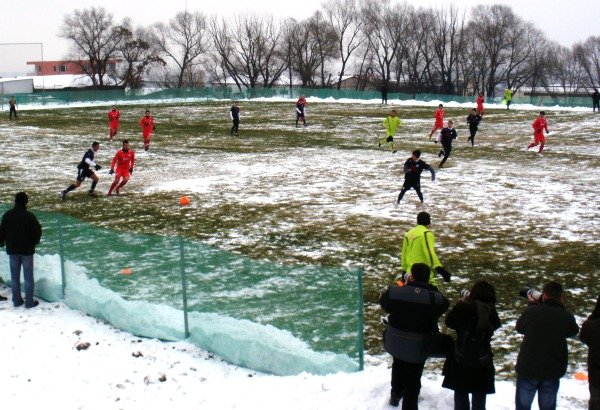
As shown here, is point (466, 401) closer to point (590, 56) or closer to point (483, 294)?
point (483, 294)

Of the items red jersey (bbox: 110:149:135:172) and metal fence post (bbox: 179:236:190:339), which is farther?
red jersey (bbox: 110:149:135:172)

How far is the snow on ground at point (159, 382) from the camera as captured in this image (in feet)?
21.0

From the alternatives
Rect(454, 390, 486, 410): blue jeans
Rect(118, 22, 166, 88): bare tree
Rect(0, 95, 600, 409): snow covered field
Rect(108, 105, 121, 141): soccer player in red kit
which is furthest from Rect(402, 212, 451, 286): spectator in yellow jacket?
Rect(118, 22, 166, 88): bare tree

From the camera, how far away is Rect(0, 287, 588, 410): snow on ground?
6406 mm

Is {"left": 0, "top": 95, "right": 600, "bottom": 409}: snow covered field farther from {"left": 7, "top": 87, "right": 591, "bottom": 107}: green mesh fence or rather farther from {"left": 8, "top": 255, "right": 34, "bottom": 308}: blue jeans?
{"left": 7, "top": 87, "right": 591, "bottom": 107}: green mesh fence

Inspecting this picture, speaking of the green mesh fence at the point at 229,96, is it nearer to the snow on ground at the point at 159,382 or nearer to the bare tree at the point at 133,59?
the bare tree at the point at 133,59

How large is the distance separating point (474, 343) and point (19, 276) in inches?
290

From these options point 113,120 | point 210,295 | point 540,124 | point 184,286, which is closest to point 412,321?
point 210,295

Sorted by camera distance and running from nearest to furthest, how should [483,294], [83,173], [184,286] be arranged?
[483,294] → [184,286] → [83,173]

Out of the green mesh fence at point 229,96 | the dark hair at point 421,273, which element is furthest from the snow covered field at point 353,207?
the green mesh fence at point 229,96

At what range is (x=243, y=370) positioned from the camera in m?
7.57

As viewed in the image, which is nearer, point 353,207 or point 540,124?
point 353,207

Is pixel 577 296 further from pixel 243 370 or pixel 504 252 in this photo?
pixel 243 370

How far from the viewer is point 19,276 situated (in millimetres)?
10000
